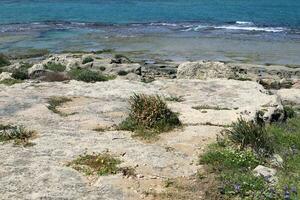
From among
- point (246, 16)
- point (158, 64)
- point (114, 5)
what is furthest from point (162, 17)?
point (158, 64)

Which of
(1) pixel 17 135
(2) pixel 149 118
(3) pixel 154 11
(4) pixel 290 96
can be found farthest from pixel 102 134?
→ (3) pixel 154 11

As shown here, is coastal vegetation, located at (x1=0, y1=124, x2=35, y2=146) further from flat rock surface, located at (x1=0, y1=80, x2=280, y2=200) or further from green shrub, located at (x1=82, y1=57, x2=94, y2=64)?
green shrub, located at (x1=82, y1=57, x2=94, y2=64)

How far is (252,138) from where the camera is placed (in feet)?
44.1

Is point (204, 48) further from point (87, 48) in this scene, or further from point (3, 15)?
point (3, 15)

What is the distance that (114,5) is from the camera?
88750mm

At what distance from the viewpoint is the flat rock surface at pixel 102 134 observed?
11.5 metres

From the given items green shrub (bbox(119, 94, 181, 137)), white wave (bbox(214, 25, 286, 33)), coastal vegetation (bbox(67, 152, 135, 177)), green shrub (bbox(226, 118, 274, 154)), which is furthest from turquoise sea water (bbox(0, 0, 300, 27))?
coastal vegetation (bbox(67, 152, 135, 177))

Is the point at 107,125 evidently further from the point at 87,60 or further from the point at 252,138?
the point at 87,60

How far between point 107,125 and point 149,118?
123 cm

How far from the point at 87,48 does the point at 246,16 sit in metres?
29.6

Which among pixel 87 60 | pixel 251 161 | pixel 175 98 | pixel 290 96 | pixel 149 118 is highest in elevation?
pixel 149 118

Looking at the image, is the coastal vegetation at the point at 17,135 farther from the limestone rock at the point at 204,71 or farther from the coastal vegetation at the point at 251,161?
the limestone rock at the point at 204,71

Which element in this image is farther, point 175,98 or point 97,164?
point 175,98

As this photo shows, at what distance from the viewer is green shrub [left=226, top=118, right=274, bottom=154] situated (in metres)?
13.3
